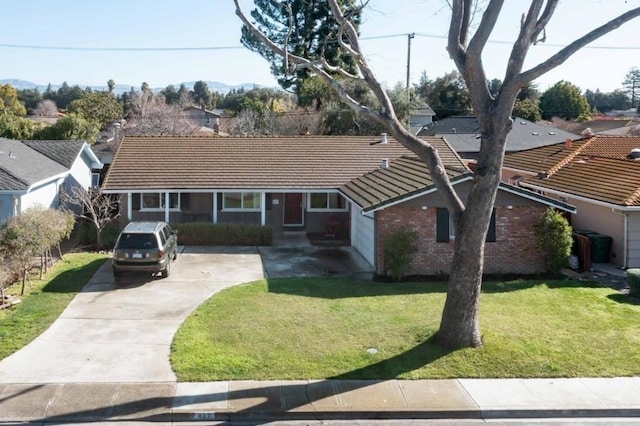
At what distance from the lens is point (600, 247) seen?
20.4 metres

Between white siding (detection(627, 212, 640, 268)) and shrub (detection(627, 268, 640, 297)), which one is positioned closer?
shrub (detection(627, 268, 640, 297))

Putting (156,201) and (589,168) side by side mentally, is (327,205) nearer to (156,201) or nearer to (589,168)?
(156,201)

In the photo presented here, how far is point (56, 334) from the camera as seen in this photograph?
1261 cm

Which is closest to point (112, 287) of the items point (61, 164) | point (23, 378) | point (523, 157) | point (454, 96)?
point (23, 378)

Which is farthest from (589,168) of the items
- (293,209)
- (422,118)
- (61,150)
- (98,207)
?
(422,118)

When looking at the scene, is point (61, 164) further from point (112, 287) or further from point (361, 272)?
point (361, 272)

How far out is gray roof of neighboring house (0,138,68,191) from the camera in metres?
21.7

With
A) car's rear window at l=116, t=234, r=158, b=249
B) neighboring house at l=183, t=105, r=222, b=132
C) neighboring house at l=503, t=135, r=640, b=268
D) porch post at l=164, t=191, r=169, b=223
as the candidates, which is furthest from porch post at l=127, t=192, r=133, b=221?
neighboring house at l=183, t=105, r=222, b=132

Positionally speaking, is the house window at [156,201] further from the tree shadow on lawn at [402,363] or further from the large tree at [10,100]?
the large tree at [10,100]

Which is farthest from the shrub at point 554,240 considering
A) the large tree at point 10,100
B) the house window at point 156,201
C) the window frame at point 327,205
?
the large tree at point 10,100

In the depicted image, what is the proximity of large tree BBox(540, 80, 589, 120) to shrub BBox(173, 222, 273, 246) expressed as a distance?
213 ft

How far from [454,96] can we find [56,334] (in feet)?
205

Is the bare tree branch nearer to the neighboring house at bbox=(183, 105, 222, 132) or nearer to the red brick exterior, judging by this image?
the red brick exterior

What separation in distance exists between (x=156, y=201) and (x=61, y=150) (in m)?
7.48
